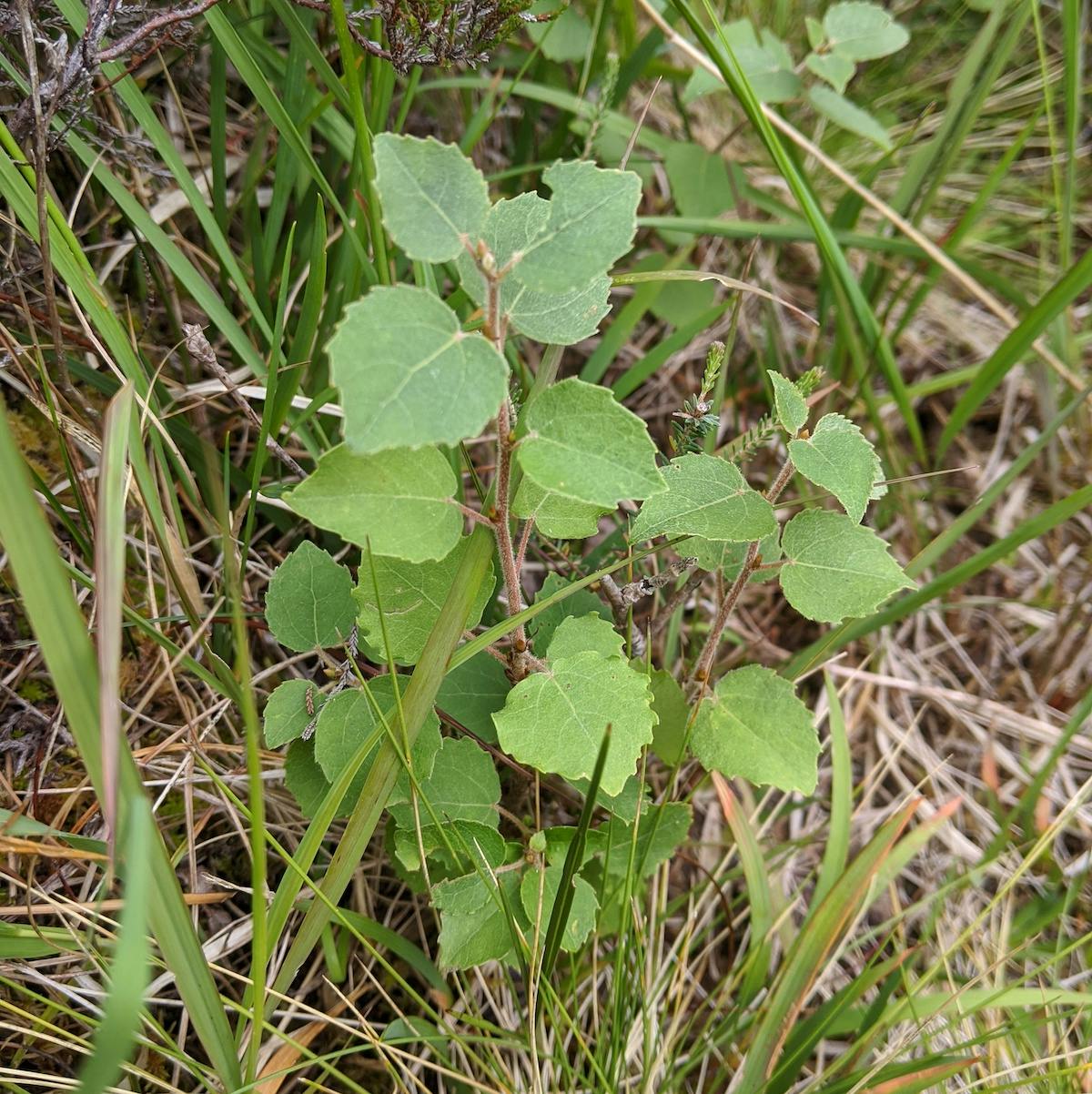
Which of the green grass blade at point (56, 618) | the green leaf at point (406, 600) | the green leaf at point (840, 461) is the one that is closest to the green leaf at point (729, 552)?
the green leaf at point (840, 461)

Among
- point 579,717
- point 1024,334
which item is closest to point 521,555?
point 579,717

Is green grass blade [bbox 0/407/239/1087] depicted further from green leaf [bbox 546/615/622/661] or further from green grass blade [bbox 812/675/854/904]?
green grass blade [bbox 812/675/854/904]

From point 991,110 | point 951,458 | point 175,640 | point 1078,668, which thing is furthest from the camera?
point 991,110

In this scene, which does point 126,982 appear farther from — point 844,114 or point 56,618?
point 844,114

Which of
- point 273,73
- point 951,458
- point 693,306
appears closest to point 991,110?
point 951,458

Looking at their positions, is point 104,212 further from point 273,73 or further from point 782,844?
point 782,844

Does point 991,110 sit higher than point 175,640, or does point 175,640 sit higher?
point 991,110
